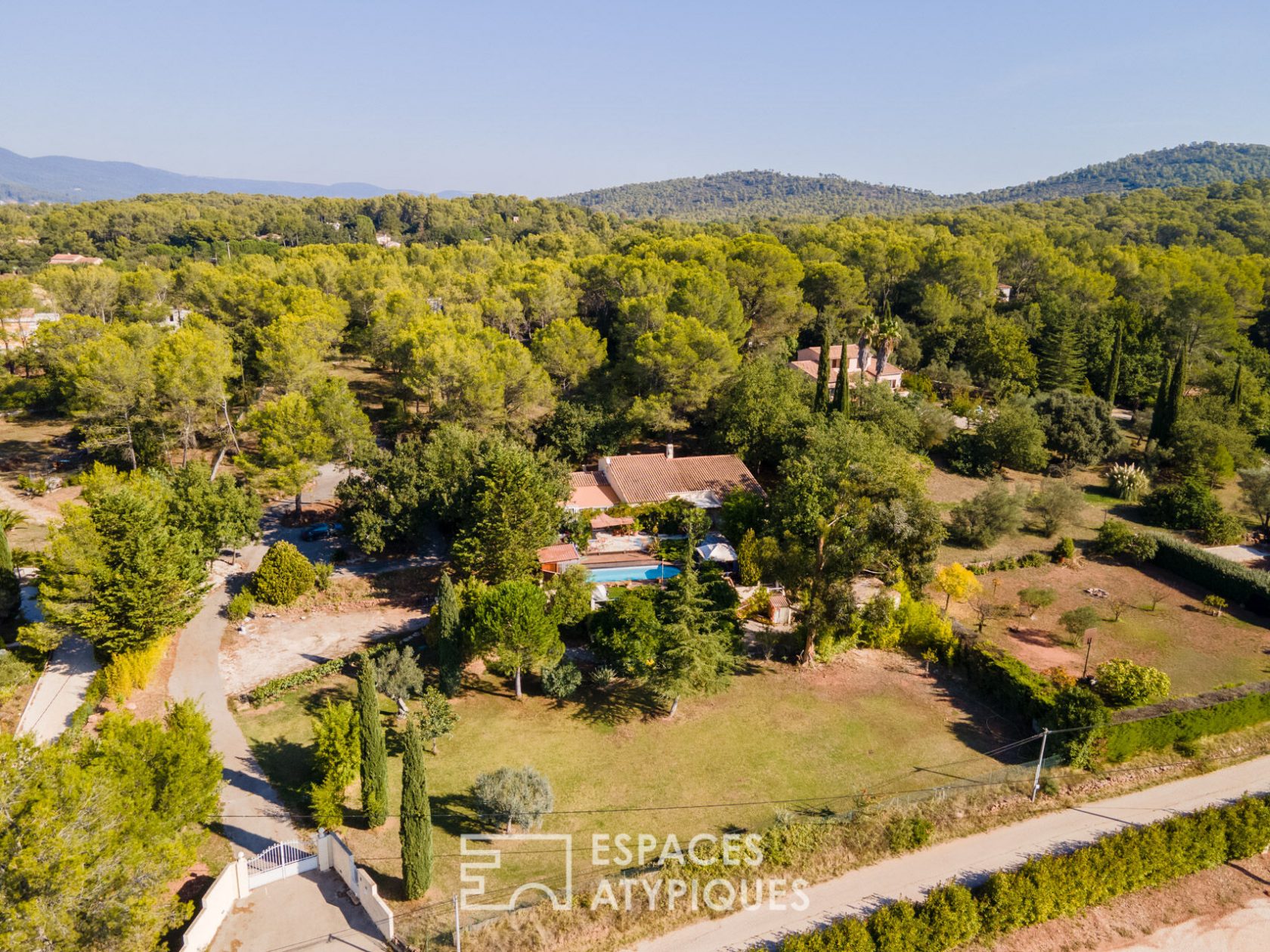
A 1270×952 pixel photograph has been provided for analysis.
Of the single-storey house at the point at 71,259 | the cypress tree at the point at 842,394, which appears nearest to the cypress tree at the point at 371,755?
the cypress tree at the point at 842,394

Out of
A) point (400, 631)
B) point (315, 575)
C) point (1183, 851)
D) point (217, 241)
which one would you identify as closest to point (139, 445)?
point (315, 575)

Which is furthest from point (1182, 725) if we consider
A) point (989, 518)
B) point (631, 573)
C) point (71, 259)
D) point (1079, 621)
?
point (71, 259)

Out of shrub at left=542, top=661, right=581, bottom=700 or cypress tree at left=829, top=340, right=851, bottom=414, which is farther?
cypress tree at left=829, top=340, right=851, bottom=414

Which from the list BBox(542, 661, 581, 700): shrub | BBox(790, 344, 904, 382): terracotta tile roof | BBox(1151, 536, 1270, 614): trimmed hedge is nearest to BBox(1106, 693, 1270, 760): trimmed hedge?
BBox(1151, 536, 1270, 614): trimmed hedge

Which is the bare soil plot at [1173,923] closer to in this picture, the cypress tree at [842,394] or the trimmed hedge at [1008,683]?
the trimmed hedge at [1008,683]

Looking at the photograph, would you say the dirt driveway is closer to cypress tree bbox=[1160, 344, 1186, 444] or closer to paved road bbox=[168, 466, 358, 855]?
paved road bbox=[168, 466, 358, 855]

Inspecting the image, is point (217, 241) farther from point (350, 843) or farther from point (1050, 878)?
point (1050, 878)
